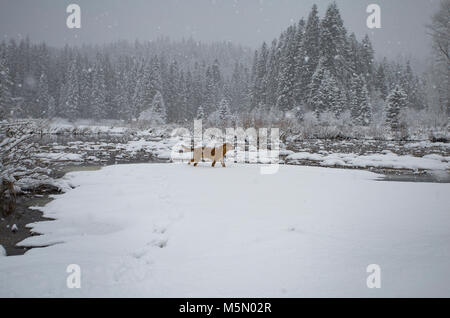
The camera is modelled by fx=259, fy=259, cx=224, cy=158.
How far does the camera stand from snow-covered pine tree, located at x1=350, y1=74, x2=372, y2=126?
1367 inches

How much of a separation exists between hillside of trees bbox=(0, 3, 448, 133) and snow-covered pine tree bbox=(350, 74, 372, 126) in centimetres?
12

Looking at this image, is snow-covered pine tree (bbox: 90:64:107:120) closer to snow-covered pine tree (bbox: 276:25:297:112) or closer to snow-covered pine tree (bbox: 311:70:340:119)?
snow-covered pine tree (bbox: 276:25:297:112)

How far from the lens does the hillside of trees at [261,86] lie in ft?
101

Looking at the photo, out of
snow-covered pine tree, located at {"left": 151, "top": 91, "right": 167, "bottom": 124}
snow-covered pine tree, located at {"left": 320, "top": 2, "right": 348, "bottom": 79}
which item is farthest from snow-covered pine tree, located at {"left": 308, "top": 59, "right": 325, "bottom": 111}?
snow-covered pine tree, located at {"left": 151, "top": 91, "right": 167, "bottom": 124}

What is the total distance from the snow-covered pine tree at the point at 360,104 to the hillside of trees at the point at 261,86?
0.40 feet

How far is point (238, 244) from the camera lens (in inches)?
98.8

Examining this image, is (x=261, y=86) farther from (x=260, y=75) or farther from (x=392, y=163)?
(x=392, y=163)

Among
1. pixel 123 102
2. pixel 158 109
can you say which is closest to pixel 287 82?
pixel 158 109

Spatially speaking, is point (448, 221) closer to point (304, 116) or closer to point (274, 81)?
point (304, 116)

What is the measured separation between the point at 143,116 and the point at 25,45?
41799mm

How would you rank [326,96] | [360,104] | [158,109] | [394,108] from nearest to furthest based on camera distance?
[394,108], [326,96], [360,104], [158,109]

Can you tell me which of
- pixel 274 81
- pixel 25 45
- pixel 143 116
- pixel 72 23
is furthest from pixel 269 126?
pixel 25 45

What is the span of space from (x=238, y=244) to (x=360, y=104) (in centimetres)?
3822

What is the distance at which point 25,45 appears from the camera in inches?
2450
